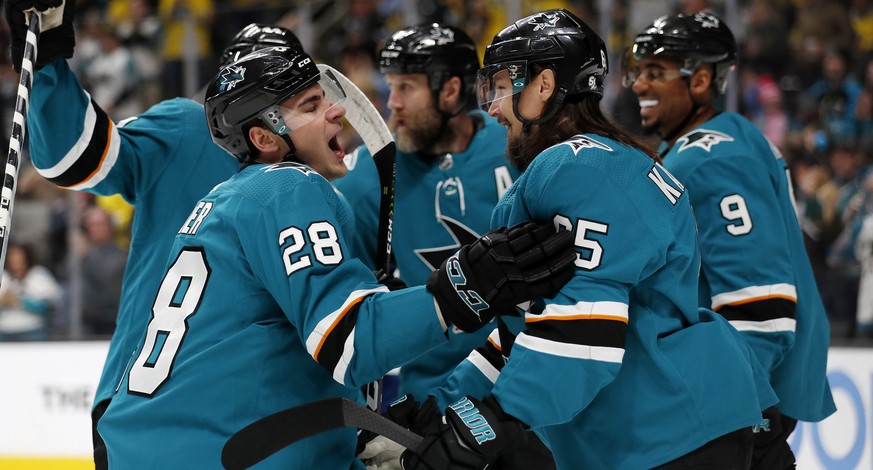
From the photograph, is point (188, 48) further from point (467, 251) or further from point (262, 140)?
point (467, 251)

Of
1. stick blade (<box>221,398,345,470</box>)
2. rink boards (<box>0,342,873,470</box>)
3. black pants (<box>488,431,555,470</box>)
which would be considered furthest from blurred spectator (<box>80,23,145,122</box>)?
stick blade (<box>221,398,345,470</box>)

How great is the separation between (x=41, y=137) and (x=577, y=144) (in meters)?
1.56

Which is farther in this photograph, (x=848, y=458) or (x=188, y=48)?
(x=188, y=48)

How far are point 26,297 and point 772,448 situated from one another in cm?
466

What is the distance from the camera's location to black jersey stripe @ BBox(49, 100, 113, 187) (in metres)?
2.89

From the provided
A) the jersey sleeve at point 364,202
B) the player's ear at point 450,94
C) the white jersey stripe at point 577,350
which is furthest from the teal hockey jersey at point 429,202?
the white jersey stripe at point 577,350

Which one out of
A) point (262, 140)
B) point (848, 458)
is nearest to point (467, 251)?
point (262, 140)

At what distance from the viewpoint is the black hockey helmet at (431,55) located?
3486 mm

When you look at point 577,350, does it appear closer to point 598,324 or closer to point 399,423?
point 598,324

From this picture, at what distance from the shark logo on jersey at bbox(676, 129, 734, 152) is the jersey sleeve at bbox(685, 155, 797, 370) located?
0.08m

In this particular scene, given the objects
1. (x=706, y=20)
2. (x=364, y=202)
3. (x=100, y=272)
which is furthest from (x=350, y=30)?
(x=706, y=20)

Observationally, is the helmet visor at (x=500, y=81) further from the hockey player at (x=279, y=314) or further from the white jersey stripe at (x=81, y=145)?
the white jersey stripe at (x=81, y=145)

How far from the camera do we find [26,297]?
6.21 metres

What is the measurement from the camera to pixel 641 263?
194cm
